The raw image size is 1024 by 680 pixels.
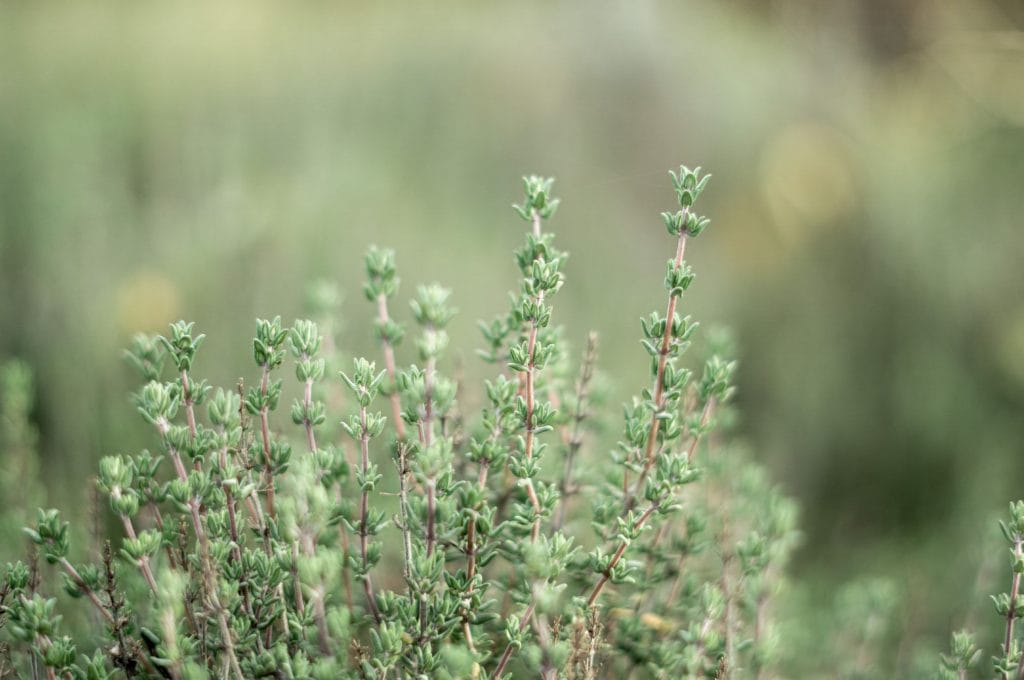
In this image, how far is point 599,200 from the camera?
3137 mm

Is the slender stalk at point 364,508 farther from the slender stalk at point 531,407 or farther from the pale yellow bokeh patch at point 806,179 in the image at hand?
the pale yellow bokeh patch at point 806,179

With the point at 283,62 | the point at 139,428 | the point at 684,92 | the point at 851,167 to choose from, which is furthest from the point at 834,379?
the point at 283,62

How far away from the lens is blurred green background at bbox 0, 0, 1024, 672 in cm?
226

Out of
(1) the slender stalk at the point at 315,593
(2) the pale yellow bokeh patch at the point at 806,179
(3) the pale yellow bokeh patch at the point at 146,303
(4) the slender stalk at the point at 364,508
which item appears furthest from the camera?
(2) the pale yellow bokeh patch at the point at 806,179

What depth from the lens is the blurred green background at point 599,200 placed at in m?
2.26

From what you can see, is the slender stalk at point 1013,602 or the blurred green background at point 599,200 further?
the blurred green background at point 599,200

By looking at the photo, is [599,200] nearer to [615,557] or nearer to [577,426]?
[577,426]

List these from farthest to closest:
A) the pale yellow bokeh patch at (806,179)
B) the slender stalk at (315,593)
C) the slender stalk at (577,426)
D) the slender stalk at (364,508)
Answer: the pale yellow bokeh patch at (806,179) → the slender stalk at (577,426) → the slender stalk at (364,508) → the slender stalk at (315,593)

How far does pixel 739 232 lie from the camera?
3.14 m

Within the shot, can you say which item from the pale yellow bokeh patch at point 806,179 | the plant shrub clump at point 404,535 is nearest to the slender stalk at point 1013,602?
the plant shrub clump at point 404,535

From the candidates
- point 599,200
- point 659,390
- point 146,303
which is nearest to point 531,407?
point 659,390

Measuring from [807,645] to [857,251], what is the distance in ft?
6.40

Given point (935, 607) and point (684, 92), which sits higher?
point (684, 92)

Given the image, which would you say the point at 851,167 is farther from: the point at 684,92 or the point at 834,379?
the point at 834,379
